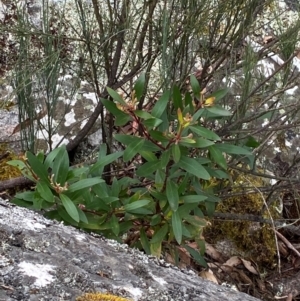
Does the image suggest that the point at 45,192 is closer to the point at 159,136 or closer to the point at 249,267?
the point at 159,136

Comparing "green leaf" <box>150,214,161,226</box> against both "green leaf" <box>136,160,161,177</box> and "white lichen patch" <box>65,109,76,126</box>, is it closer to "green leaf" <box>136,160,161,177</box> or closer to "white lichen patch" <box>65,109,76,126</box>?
"green leaf" <box>136,160,161,177</box>

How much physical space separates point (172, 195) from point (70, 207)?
392 mm

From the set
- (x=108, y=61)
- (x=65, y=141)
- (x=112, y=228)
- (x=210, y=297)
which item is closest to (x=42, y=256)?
(x=210, y=297)

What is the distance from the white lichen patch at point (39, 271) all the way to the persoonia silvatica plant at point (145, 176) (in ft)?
1.69

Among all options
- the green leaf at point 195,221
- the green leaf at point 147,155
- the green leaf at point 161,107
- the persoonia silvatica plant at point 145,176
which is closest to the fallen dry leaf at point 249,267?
the persoonia silvatica plant at point 145,176

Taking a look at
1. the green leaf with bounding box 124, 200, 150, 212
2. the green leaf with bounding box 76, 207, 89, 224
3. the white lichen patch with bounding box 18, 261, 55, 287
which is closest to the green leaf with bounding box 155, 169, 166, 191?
the green leaf with bounding box 124, 200, 150, 212

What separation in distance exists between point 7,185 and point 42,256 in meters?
1.32

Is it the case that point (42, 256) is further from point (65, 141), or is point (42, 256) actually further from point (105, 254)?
point (65, 141)

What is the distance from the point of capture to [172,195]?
6.03ft

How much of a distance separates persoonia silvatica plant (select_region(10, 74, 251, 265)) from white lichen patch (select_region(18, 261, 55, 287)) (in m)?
0.52

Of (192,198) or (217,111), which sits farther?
(192,198)

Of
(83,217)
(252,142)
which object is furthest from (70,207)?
(252,142)

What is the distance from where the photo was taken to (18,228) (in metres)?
1.25

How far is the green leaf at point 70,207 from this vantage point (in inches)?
63.6
